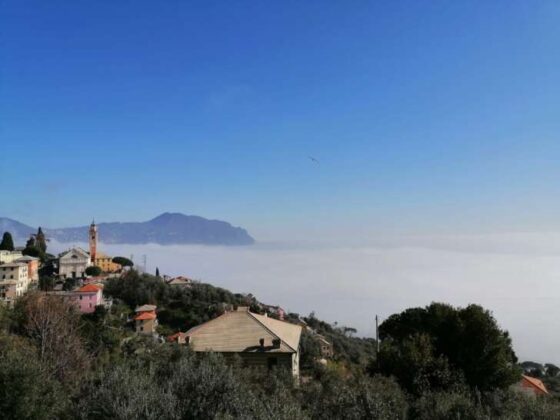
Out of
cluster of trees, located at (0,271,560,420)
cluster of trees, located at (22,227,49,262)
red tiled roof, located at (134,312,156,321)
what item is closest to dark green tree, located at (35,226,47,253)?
cluster of trees, located at (22,227,49,262)

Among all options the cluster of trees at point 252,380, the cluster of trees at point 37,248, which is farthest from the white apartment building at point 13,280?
the cluster of trees at point 252,380

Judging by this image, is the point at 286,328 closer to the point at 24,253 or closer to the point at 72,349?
the point at 72,349

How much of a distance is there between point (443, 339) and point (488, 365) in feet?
9.61

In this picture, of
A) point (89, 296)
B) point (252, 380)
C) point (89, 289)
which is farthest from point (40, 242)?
point (252, 380)

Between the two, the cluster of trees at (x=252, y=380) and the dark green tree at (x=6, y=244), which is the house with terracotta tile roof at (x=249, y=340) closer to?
the cluster of trees at (x=252, y=380)

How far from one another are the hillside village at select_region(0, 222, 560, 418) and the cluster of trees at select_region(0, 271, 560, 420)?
0.25 meters

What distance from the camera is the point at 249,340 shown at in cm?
2714

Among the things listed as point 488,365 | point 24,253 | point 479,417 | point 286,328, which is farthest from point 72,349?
point 24,253

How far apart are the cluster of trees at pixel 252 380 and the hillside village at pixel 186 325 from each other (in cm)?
25

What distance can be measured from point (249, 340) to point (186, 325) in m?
36.6

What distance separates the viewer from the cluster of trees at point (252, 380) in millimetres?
10289

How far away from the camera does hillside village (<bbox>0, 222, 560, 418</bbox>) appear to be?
24312mm

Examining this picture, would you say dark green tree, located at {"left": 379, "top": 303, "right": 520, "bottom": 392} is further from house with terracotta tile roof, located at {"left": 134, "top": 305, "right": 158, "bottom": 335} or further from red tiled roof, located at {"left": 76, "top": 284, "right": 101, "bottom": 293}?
red tiled roof, located at {"left": 76, "top": 284, "right": 101, "bottom": 293}

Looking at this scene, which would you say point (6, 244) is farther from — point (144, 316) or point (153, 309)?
point (144, 316)
